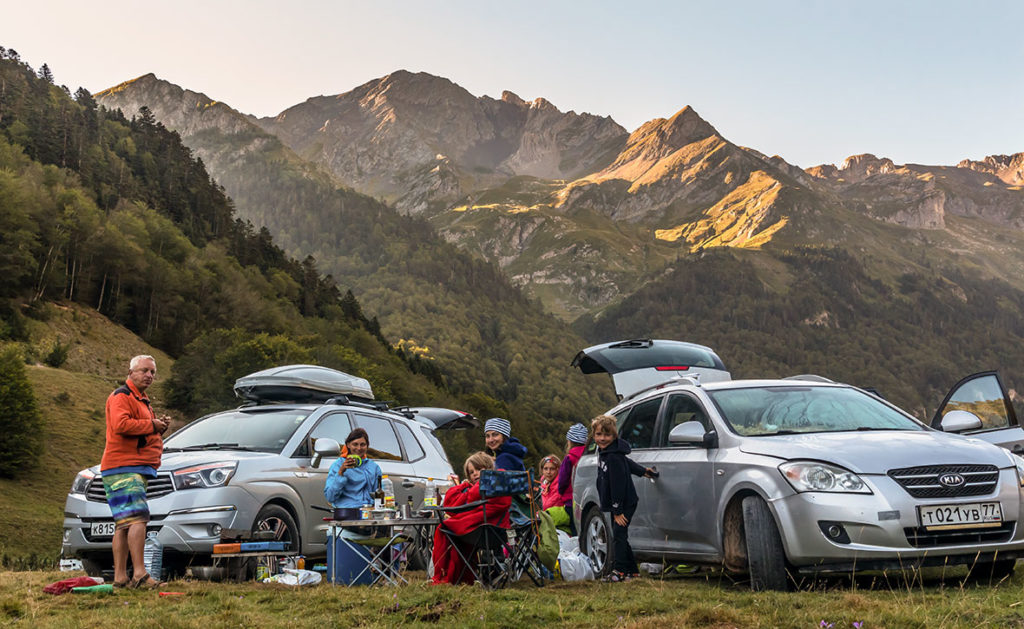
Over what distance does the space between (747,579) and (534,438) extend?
8244 centimetres

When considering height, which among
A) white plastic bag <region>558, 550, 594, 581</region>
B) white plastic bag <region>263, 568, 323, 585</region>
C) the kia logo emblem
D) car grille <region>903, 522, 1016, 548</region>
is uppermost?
the kia logo emblem

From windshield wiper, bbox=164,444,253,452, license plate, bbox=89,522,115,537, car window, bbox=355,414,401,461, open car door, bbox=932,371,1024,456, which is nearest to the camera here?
license plate, bbox=89,522,115,537

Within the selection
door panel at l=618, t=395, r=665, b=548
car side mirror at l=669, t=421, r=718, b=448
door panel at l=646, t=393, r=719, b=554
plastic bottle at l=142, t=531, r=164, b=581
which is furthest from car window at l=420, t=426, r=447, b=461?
car side mirror at l=669, t=421, r=718, b=448

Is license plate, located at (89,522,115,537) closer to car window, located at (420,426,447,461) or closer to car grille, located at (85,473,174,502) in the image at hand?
car grille, located at (85,473,174,502)

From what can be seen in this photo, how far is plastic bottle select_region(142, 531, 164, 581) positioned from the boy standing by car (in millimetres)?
4088

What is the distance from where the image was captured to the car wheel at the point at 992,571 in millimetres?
6719

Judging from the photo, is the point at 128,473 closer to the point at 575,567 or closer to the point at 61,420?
the point at 575,567

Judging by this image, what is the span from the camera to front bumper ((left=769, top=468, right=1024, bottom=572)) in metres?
6.02

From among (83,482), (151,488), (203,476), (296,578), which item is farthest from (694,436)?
(83,482)

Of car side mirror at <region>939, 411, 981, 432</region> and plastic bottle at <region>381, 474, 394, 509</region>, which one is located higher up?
car side mirror at <region>939, 411, 981, 432</region>

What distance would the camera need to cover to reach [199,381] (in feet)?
133

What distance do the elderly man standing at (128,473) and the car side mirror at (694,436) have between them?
4310 mm

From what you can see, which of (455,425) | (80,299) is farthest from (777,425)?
(80,299)

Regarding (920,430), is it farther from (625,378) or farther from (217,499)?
(217,499)
